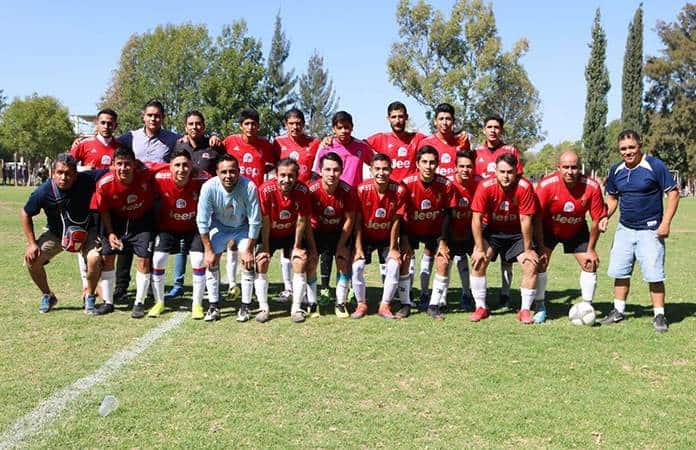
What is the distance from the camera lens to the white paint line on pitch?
3598 millimetres

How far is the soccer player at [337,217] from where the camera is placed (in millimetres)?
6719

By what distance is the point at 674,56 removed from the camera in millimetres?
56375

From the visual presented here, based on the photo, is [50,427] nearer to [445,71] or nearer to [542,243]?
[542,243]

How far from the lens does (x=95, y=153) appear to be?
296 inches

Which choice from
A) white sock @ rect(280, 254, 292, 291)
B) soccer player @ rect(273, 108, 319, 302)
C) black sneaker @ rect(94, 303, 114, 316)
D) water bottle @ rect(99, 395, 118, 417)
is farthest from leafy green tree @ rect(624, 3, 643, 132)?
water bottle @ rect(99, 395, 118, 417)

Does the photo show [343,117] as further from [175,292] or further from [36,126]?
[36,126]

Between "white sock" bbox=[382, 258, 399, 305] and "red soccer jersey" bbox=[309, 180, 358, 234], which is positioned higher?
"red soccer jersey" bbox=[309, 180, 358, 234]

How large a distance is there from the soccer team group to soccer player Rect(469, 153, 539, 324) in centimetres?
1

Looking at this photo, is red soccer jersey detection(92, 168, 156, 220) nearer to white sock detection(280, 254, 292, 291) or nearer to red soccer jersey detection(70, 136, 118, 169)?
red soccer jersey detection(70, 136, 118, 169)

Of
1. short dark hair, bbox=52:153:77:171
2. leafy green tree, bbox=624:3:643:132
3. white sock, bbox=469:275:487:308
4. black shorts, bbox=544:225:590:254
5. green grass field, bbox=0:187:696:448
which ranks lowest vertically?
green grass field, bbox=0:187:696:448

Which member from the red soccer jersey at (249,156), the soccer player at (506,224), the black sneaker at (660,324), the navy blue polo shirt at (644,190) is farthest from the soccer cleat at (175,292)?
the black sneaker at (660,324)

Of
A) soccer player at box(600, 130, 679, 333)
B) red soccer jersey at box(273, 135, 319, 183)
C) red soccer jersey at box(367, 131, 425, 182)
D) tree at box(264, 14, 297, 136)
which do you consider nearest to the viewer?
soccer player at box(600, 130, 679, 333)

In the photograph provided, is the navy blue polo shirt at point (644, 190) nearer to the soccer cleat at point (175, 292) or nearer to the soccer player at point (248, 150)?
the soccer player at point (248, 150)

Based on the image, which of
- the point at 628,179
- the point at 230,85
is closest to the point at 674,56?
the point at 230,85
